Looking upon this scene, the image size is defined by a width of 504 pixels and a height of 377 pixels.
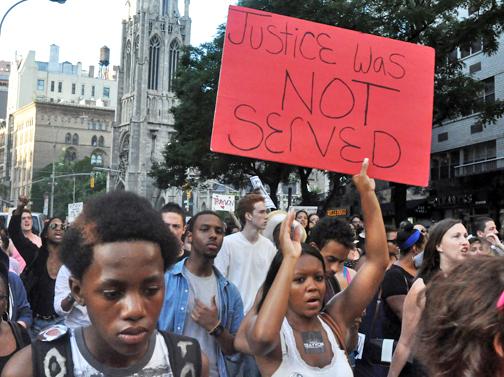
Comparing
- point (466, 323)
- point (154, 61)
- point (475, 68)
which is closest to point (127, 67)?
point (154, 61)

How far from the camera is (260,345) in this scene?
297 centimetres

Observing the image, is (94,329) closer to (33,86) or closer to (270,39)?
(270,39)

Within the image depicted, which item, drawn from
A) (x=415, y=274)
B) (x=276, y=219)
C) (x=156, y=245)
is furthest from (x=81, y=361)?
(x=276, y=219)

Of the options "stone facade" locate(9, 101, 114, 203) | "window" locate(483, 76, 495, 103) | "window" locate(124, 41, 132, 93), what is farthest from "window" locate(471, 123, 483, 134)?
"stone facade" locate(9, 101, 114, 203)

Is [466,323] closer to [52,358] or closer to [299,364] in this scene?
[52,358]

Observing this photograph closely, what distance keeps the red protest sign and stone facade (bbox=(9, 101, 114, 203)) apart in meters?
105

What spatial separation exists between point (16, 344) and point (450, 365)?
7.81 feet

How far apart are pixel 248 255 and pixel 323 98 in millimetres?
2058

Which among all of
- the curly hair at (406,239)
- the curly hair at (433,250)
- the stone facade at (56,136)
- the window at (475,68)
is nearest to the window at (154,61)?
the stone facade at (56,136)

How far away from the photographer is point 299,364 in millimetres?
3068

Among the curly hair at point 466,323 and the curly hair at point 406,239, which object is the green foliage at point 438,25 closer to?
the curly hair at point 406,239

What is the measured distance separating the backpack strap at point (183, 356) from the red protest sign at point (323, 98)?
167 cm

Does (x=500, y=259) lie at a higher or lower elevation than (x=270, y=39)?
lower

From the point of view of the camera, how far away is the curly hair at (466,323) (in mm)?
1636
